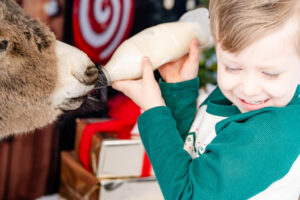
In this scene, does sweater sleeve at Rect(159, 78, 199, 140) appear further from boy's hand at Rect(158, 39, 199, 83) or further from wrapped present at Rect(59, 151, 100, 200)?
wrapped present at Rect(59, 151, 100, 200)

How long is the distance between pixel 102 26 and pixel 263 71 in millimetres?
1186

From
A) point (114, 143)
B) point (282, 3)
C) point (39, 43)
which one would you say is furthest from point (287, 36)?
point (114, 143)

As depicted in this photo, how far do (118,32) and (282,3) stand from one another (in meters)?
1.20

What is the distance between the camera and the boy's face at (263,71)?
570mm

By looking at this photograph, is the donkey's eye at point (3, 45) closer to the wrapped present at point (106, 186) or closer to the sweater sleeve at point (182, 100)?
the sweater sleeve at point (182, 100)

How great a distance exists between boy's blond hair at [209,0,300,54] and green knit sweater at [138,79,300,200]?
0.42ft

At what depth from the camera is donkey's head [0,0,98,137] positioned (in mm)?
715

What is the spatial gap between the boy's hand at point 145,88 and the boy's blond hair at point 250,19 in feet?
0.54

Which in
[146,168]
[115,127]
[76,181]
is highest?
[115,127]

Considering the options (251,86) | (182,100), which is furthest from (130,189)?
(251,86)

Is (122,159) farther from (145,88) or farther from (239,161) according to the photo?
(239,161)

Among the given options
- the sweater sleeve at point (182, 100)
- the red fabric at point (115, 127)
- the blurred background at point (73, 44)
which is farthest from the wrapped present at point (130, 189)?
the sweater sleeve at point (182, 100)

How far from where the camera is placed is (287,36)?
567 mm

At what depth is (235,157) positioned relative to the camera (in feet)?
1.95
